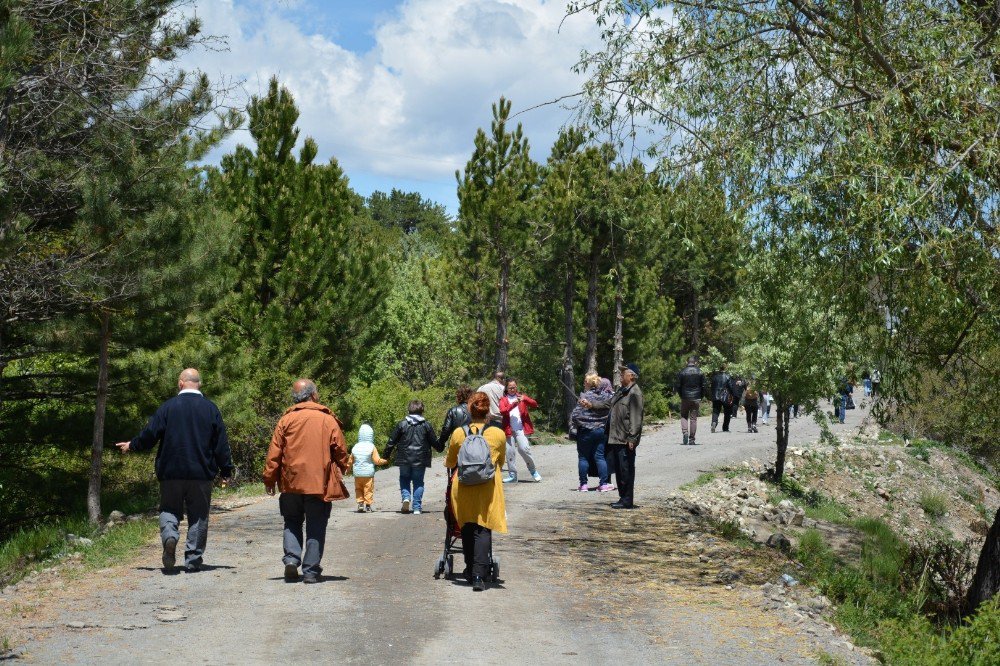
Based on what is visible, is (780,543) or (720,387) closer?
(780,543)

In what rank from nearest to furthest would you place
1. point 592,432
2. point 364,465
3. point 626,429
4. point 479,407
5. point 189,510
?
point 479,407 < point 189,510 < point 364,465 < point 626,429 < point 592,432

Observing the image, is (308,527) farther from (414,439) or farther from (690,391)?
(690,391)

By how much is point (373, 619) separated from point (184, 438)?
2.85m

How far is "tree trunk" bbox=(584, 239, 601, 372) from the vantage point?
37906mm

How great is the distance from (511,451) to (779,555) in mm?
6979

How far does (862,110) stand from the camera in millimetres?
11125

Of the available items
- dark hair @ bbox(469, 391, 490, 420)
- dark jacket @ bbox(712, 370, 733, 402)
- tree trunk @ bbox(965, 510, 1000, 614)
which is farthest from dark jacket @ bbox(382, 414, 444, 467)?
dark jacket @ bbox(712, 370, 733, 402)

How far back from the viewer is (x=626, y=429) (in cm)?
1499

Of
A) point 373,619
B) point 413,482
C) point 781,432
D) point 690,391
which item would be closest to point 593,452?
point 413,482

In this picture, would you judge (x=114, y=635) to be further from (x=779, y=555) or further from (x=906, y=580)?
(x=906, y=580)

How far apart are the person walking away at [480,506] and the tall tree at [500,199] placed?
2512cm

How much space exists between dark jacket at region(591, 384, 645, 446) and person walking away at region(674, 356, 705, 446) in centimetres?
1085

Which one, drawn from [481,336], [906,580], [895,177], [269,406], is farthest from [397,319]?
[895,177]

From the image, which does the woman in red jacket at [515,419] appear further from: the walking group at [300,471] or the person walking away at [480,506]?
the person walking away at [480,506]
